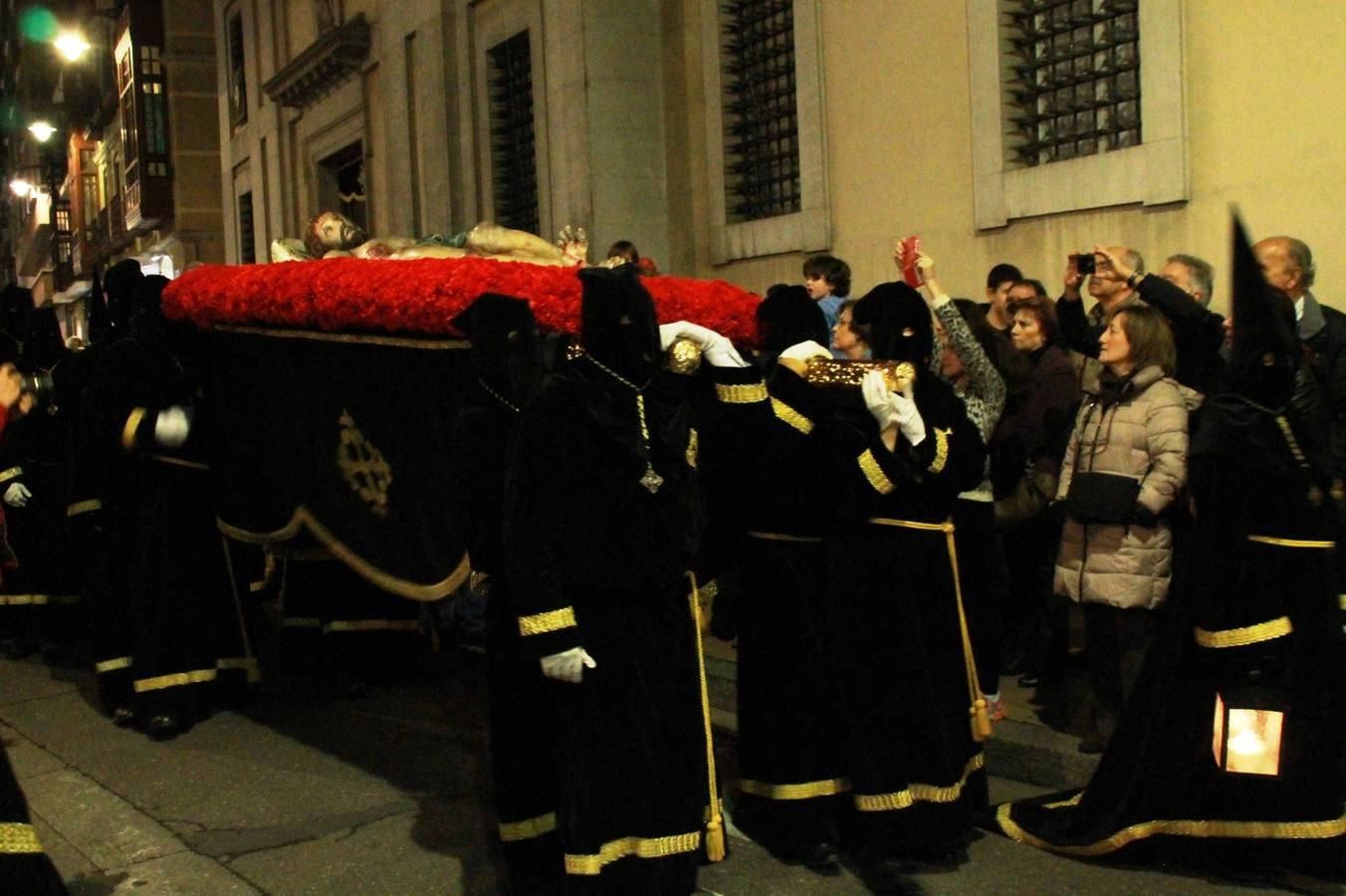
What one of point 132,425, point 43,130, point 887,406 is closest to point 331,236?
point 132,425

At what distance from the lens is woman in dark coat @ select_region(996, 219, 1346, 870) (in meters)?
4.52

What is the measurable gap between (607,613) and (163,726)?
3347 mm

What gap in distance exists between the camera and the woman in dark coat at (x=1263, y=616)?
4523 mm

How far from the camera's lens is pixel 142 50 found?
30.1m

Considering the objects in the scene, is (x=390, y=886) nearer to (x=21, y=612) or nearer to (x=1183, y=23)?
(x=21, y=612)

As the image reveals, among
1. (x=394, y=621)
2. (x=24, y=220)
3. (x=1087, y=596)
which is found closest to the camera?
(x=1087, y=596)

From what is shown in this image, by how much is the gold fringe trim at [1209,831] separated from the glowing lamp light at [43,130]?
53.5 m

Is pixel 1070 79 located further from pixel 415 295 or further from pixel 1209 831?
pixel 1209 831

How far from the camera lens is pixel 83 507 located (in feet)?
25.8

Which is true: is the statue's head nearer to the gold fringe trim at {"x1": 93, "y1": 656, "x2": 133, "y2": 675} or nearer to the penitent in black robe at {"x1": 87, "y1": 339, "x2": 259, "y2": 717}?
the penitent in black robe at {"x1": 87, "y1": 339, "x2": 259, "y2": 717}

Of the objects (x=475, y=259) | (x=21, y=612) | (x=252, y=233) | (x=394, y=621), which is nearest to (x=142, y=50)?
(x=252, y=233)

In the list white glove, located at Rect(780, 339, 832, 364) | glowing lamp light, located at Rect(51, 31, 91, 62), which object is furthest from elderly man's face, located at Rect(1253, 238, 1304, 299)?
glowing lamp light, located at Rect(51, 31, 91, 62)

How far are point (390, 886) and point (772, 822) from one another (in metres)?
1.29

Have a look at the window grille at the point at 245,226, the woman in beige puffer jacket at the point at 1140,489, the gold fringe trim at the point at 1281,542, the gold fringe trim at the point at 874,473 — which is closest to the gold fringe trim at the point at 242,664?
the gold fringe trim at the point at 874,473
